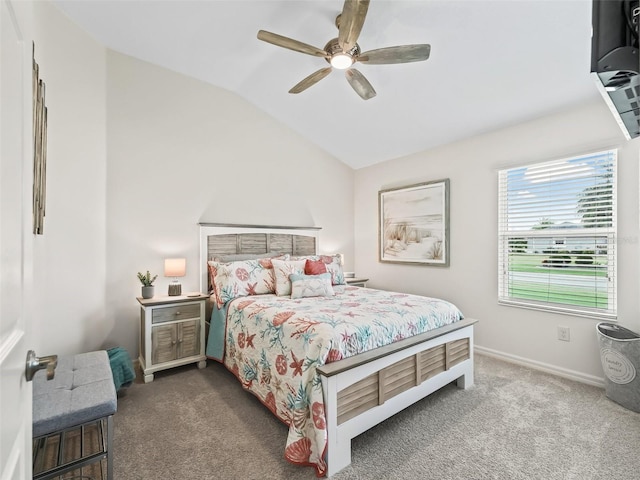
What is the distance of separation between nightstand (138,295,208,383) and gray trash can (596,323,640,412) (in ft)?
11.8

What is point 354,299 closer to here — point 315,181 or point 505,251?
point 505,251

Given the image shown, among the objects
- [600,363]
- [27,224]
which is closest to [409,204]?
[600,363]

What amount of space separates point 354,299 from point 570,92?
2682mm

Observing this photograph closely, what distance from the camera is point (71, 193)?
2.70m

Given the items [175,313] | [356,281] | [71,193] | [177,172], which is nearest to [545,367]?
[356,281]

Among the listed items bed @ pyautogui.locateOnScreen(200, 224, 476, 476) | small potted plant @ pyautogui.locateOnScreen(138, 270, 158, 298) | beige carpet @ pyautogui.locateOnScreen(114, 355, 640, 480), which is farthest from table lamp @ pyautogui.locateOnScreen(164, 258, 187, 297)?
beige carpet @ pyautogui.locateOnScreen(114, 355, 640, 480)

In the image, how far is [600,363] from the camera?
8.87ft

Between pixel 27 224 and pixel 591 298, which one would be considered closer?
pixel 27 224

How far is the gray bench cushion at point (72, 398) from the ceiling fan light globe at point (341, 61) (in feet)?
8.42

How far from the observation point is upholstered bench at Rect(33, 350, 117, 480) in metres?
1.46

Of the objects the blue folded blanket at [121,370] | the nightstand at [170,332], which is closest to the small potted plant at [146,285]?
the nightstand at [170,332]

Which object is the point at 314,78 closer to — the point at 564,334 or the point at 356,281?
the point at 356,281

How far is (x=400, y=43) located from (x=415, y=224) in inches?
88.6

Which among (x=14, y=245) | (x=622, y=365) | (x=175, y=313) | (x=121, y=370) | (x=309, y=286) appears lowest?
→ (x=121, y=370)
